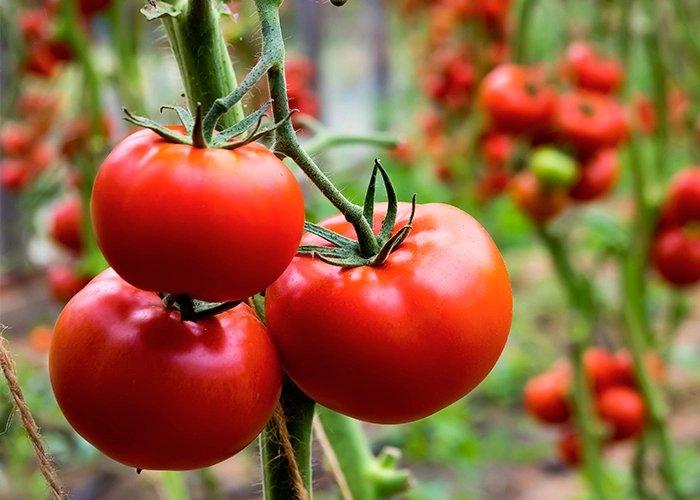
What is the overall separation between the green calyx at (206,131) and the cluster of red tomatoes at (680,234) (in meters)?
1.06

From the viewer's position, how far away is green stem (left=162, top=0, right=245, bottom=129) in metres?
0.33

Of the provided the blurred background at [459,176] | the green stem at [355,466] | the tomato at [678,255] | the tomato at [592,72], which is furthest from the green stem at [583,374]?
the green stem at [355,466]

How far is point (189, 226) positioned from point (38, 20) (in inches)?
46.2

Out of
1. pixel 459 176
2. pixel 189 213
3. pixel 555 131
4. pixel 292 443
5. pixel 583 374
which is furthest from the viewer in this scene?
pixel 459 176

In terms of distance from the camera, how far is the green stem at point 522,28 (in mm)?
1151

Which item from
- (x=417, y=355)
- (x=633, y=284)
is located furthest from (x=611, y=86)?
(x=417, y=355)

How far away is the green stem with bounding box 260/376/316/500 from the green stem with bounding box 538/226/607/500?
2.63 feet

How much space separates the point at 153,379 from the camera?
0.30 meters

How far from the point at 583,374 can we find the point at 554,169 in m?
0.33

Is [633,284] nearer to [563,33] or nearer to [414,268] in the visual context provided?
[563,33]

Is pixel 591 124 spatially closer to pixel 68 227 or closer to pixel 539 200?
pixel 539 200

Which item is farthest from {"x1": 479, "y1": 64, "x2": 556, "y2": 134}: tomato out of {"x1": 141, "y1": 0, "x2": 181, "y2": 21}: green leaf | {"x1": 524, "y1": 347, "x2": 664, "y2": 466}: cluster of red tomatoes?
{"x1": 141, "y1": 0, "x2": 181, "y2": 21}: green leaf

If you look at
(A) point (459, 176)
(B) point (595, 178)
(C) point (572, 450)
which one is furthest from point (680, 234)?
(A) point (459, 176)

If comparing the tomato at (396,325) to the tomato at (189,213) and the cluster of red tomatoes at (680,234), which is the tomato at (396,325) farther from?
the cluster of red tomatoes at (680,234)
